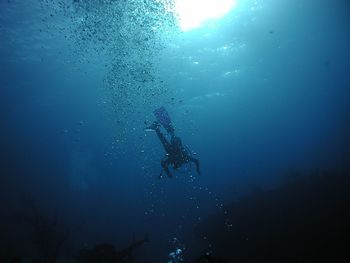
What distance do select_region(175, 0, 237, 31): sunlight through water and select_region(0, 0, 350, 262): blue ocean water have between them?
0.62m

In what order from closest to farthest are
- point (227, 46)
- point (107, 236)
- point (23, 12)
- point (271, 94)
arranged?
point (23, 12) < point (227, 46) < point (107, 236) < point (271, 94)

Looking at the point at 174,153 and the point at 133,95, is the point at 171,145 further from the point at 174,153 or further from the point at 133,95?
the point at 133,95

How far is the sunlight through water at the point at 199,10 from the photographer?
1808cm

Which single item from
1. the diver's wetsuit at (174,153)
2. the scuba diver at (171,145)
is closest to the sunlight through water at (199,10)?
the scuba diver at (171,145)

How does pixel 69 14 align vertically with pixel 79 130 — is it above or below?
below

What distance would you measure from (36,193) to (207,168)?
47.0m

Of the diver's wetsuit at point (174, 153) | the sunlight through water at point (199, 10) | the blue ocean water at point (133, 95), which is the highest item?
the blue ocean water at point (133, 95)

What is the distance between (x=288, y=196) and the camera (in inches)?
804

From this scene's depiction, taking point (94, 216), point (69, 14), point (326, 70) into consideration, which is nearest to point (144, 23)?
point (69, 14)

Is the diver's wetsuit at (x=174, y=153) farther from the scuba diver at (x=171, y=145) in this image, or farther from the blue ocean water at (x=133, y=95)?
the blue ocean water at (x=133, y=95)

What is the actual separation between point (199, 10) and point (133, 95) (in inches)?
605

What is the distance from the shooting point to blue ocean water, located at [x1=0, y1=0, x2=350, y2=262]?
1891 cm

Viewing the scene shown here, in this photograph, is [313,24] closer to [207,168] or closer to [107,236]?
[107,236]

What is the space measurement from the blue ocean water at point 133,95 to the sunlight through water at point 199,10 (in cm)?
62
